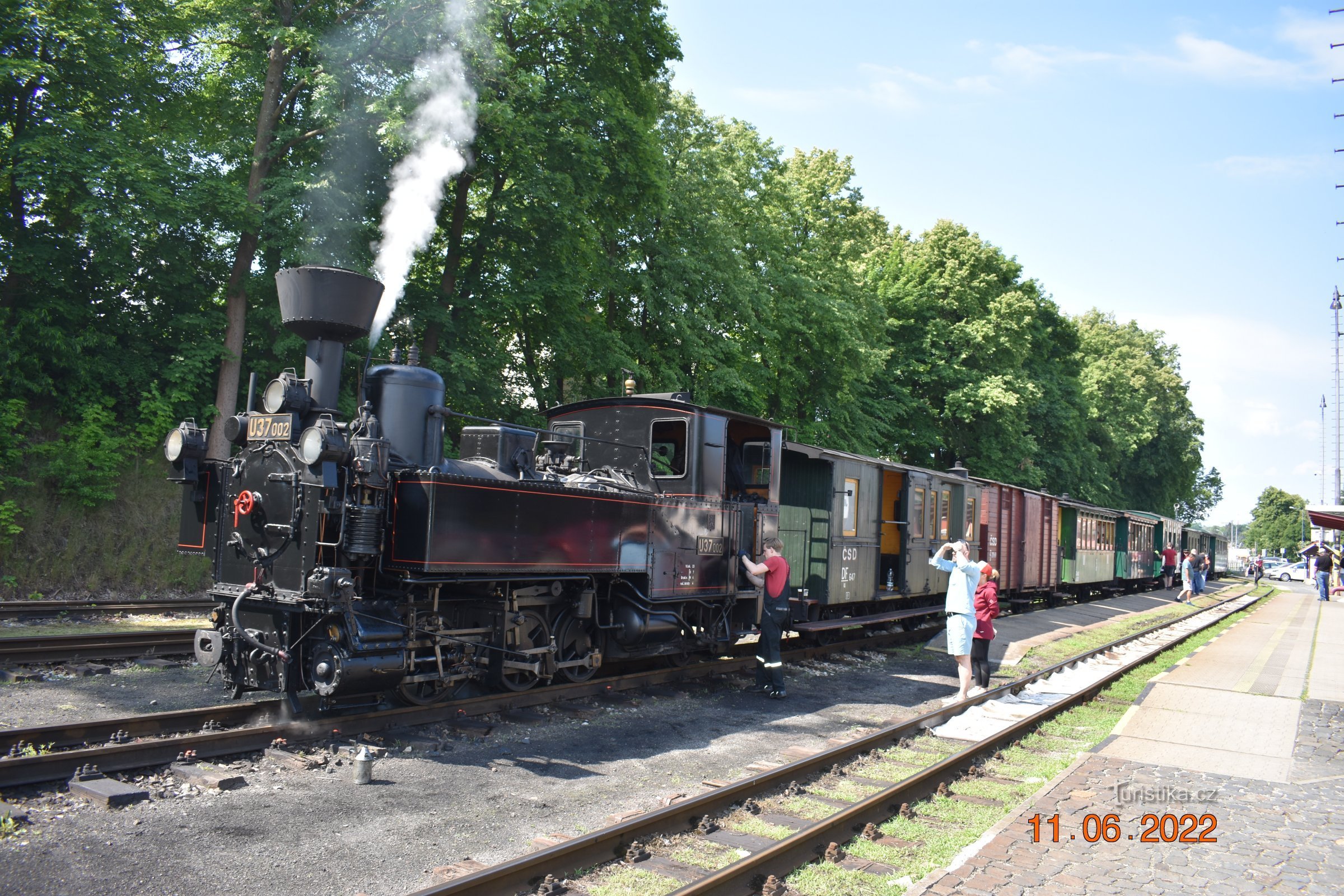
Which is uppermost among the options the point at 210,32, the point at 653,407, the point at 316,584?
the point at 210,32

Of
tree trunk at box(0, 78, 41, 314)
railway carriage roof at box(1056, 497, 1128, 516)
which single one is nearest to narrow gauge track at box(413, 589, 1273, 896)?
tree trunk at box(0, 78, 41, 314)

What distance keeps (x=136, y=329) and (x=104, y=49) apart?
4.51 m

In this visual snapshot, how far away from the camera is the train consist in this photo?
671 cm

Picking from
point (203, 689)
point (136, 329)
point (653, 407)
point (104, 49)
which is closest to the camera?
point (203, 689)

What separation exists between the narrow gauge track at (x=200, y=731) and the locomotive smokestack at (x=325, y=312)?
244cm

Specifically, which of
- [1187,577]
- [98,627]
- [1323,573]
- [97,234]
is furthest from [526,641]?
[1323,573]

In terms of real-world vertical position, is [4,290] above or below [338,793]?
above

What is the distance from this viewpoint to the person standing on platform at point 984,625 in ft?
32.9

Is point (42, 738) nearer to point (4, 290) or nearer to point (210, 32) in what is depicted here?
point (4, 290)

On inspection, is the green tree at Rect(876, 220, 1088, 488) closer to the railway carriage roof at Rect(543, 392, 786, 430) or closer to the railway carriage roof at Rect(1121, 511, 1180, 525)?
the railway carriage roof at Rect(1121, 511, 1180, 525)

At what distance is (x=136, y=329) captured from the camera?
1577 centimetres

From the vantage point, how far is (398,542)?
274 inches

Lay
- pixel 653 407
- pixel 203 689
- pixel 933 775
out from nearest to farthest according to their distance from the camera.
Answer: pixel 933 775
pixel 203 689
pixel 653 407

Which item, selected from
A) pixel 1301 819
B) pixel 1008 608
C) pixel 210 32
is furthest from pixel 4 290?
pixel 1008 608
